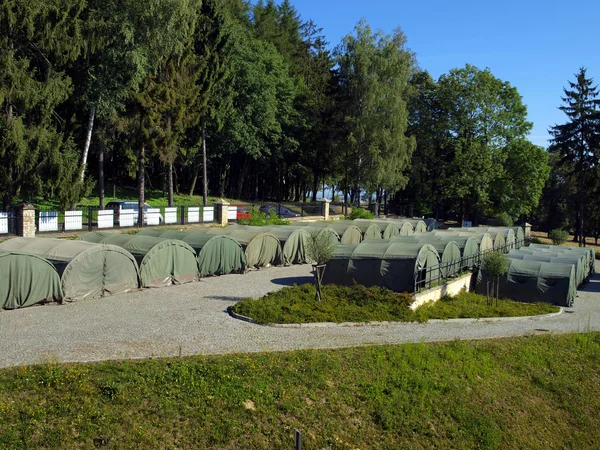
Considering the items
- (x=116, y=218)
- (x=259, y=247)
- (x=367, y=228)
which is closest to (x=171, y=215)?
(x=116, y=218)

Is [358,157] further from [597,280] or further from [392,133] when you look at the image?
[597,280]

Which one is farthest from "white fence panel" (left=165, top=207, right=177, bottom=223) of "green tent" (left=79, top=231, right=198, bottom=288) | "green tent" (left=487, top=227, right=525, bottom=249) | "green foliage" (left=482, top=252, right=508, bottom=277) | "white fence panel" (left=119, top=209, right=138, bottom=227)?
"green tent" (left=487, top=227, right=525, bottom=249)

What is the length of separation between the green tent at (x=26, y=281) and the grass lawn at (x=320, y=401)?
6.79m

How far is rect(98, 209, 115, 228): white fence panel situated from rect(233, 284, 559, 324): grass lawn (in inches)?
588

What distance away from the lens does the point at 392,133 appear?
5481 cm

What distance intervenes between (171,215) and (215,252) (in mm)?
12122

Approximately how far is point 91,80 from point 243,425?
96.5ft

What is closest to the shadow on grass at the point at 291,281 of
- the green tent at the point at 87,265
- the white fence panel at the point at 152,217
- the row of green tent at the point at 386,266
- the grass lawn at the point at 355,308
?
the row of green tent at the point at 386,266

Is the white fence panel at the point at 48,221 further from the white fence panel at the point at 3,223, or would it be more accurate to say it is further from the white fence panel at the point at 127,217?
the white fence panel at the point at 127,217

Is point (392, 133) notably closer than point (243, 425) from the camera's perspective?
Answer: No

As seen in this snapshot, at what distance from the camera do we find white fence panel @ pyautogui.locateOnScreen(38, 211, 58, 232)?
2761cm

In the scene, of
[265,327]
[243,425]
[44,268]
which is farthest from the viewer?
[44,268]

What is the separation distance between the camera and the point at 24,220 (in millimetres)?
25859

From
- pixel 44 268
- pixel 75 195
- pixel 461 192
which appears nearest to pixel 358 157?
pixel 461 192
